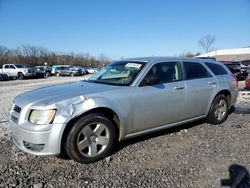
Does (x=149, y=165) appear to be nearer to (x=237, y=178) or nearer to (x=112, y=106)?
(x=112, y=106)

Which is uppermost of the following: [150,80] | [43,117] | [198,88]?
[150,80]

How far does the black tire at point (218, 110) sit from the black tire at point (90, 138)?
2.81 m

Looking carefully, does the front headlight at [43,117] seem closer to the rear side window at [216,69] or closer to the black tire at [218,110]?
the black tire at [218,110]

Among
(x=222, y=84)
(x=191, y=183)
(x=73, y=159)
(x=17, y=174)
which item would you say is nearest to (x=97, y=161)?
(x=73, y=159)

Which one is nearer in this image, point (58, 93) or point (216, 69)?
point (58, 93)

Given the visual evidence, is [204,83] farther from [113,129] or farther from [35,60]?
[35,60]

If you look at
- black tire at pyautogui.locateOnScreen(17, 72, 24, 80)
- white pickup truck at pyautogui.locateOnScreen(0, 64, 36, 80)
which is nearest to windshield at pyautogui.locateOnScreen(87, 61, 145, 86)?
white pickup truck at pyautogui.locateOnScreen(0, 64, 36, 80)

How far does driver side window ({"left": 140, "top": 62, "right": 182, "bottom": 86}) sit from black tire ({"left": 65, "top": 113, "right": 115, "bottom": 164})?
104 centimetres

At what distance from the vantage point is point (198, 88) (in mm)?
5918

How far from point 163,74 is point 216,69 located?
1.91 meters

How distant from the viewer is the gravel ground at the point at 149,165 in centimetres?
376

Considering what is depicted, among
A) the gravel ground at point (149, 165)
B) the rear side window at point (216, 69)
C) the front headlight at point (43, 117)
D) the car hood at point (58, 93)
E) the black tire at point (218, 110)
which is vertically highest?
the rear side window at point (216, 69)

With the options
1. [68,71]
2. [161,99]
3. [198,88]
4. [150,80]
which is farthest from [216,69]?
[68,71]

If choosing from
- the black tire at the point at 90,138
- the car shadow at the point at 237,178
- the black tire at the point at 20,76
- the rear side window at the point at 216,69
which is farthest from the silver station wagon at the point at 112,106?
the black tire at the point at 20,76
